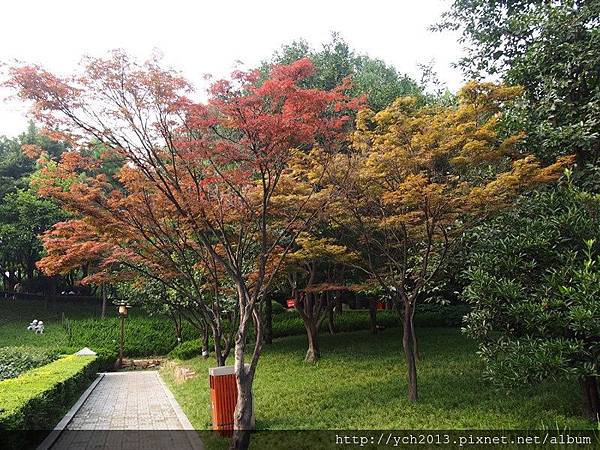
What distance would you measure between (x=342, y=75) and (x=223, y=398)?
12.3 metres

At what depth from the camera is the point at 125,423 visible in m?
8.75

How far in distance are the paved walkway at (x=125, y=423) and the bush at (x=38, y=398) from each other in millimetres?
277

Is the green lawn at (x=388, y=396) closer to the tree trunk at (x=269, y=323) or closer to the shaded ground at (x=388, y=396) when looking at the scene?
the shaded ground at (x=388, y=396)

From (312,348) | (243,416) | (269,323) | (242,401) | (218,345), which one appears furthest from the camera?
(269,323)

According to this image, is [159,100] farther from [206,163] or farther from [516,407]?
[516,407]

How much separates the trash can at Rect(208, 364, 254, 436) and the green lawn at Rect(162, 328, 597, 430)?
1.74 feet

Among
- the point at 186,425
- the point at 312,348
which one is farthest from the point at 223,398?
the point at 312,348

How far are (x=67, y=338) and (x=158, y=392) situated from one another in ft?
43.8

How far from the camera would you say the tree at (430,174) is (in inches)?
288

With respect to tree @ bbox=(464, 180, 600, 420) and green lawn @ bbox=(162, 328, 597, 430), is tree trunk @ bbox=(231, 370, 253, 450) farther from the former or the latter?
tree @ bbox=(464, 180, 600, 420)

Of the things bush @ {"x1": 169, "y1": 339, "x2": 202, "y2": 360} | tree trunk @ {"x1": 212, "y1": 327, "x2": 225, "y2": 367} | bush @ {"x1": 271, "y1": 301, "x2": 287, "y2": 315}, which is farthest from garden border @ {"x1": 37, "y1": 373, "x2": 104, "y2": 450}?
bush @ {"x1": 271, "y1": 301, "x2": 287, "y2": 315}

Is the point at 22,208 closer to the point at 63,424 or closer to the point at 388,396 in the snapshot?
the point at 63,424

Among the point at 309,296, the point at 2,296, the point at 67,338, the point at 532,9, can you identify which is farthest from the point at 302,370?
the point at 2,296

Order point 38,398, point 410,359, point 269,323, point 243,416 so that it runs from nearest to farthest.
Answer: point 243,416, point 38,398, point 410,359, point 269,323
